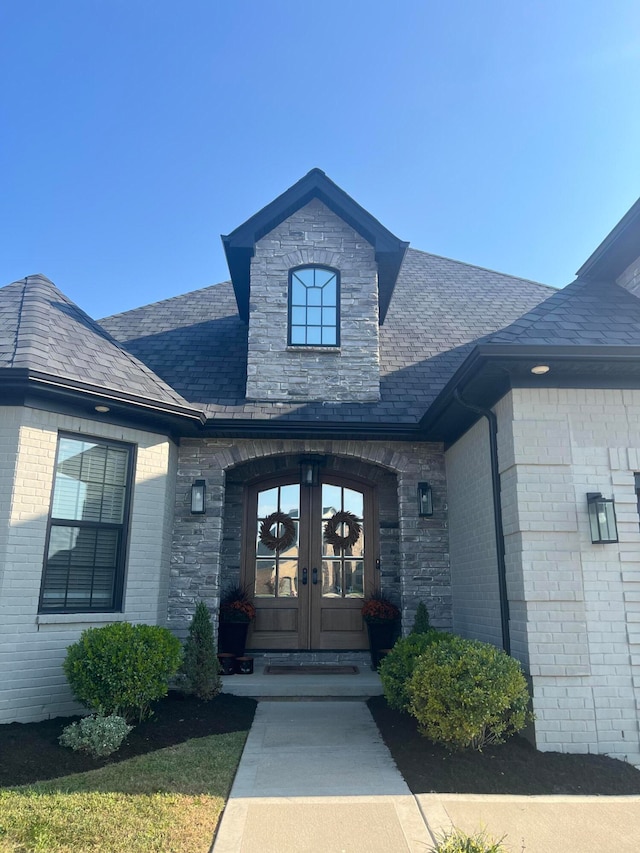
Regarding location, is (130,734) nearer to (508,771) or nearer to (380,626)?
(508,771)

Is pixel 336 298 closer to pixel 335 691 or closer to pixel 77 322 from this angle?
pixel 77 322

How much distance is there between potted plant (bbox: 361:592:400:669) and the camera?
301 inches

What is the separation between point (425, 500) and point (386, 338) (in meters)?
2.93

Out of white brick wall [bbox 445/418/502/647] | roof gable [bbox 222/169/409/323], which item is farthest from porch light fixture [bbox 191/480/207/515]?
roof gable [bbox 222/169/409/323]

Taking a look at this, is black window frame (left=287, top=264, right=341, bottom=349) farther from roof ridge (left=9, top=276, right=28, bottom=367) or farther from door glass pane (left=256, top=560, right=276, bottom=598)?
roof ridge (left=9, top=276, right=28, bottom=367)

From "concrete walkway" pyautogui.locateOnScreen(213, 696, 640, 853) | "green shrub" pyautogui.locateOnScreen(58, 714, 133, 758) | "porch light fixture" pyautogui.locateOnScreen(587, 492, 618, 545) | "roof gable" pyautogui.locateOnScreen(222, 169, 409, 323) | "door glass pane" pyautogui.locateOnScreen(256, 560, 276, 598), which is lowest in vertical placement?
"concrete walkway" pyautogui.locateOnScreen(213, 696, 640, 853)

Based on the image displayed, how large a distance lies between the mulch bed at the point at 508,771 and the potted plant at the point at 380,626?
2.66m

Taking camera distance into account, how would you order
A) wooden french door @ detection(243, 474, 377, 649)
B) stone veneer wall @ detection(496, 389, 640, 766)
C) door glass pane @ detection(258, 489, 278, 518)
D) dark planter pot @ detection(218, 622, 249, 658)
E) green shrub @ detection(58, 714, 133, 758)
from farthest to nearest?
door glass pane @ detection(258, 489, 278, 518) → wooden french door @ detection(243, 474, 377, 649) → dark planter pot @ detection(218, 622, 249, 658) → stone veneer wall @ detection(496, 389, 640, 766) → green shrub @ detection(58, 714, 133, 758)

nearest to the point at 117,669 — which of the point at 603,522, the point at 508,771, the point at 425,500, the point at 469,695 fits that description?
the point at 469,695

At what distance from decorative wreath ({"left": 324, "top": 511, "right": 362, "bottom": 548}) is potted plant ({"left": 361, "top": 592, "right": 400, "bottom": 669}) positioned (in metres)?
0.93

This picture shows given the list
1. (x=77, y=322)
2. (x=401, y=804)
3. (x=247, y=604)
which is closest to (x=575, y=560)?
(x=401, y=804)

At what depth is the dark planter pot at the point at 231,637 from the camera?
7.48 m

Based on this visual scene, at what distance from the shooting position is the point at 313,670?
24.6 ft

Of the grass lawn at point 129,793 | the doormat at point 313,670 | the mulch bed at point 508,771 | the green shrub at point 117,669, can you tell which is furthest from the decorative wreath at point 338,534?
the mulch bed at point 508,771
